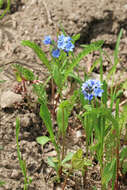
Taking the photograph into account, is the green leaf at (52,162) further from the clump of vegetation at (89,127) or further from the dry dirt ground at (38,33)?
the dry dirt ground at (38,33)

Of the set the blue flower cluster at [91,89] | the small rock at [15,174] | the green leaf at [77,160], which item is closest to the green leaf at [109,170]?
the green leaf at [77,160]

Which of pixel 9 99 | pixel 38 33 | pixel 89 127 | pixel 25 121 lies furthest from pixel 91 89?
pixel 38 33

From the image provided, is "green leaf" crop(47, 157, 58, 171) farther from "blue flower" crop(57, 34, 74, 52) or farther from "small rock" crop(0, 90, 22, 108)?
"blue flower" crop(57, 34, 74, 52)

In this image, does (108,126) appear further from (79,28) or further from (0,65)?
(79,28)

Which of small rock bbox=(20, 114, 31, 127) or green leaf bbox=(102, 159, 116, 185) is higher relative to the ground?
small rock bbox=(20, 114, 31, 127)

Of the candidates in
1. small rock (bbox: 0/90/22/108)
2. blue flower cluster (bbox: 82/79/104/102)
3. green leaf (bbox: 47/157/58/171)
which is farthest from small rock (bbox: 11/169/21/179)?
blue flower cluster (bbox: 82/79/104/102)

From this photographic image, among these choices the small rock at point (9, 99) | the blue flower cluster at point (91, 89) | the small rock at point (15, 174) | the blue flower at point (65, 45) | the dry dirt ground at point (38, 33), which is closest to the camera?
the blue flower cluster at point (91, 89)

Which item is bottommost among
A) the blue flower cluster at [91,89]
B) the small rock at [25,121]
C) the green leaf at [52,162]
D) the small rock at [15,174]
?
the small rock at [15,174]

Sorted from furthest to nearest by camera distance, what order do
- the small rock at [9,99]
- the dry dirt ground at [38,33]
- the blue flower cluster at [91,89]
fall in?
the small rock at [9,99] < the dry dirt ground at [38,33] < the blue flower cluster at [91,89]
